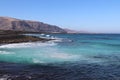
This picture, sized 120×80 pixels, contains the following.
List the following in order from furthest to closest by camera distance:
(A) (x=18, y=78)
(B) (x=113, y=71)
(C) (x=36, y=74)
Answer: (B) (x=113, y=71) → (C) (x=36, y=74) → (A) (x=18, y=78)

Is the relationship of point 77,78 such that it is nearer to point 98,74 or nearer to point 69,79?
point 69,79

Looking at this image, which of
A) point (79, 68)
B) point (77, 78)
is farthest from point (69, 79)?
point (79, 68)

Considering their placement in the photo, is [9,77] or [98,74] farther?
[98,74]

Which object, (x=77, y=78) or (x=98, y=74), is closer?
(x=77, y=78)

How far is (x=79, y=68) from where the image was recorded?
2720 cm

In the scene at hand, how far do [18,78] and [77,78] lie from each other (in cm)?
571

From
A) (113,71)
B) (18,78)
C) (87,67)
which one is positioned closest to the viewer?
(18,78)

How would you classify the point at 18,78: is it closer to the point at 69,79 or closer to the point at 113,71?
the point at 69,79

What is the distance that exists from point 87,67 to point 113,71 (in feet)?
11.4

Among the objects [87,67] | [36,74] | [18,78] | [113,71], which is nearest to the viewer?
[18,78]

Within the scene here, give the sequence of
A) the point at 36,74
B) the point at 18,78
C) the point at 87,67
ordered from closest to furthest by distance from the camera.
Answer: the point at 18,78, the point at 36,74, the point at 87,67

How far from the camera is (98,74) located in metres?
24.1

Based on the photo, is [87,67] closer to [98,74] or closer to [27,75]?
[98,74]

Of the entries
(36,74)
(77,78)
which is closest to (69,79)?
(77,78)
